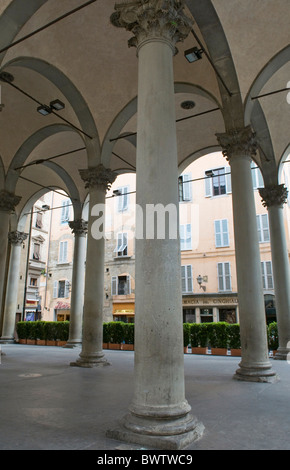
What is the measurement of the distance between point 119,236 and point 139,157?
2225 cm

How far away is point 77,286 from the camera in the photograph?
46.1 feet

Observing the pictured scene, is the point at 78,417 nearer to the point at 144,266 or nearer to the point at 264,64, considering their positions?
the point at 144,266

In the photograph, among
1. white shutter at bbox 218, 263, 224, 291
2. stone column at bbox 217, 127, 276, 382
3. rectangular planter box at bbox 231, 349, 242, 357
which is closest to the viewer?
stone column at bbox 217, 127, 276, 382

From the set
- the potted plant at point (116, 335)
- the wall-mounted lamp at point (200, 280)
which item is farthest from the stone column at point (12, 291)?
the wall-mounted lamp at point (200, 280)

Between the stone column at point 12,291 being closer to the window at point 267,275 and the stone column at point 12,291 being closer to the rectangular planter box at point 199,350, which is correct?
the rectangular planter box at point 199,350

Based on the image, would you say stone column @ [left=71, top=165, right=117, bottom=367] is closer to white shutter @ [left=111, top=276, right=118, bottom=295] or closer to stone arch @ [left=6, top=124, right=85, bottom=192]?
stone arch @ [left=6, top=124, right=85, bottom=192]

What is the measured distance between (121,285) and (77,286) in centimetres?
1153

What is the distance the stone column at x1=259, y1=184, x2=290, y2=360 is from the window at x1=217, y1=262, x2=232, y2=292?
36.7 ft

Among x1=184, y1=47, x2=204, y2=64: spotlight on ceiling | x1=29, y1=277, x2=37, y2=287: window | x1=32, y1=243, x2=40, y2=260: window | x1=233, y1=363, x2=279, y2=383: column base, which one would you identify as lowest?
x1=233, y1=363, x2=279, y2=383: column base

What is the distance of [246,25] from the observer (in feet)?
25.6

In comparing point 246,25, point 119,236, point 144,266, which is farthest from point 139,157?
point 119,236

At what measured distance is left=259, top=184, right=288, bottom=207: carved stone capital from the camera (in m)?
11.2

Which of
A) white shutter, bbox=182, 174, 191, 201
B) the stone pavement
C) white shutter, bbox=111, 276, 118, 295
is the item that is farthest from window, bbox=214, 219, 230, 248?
the stone pavement
